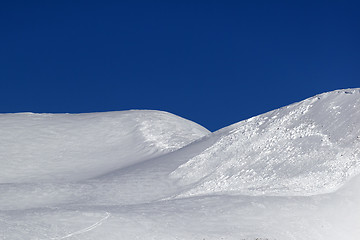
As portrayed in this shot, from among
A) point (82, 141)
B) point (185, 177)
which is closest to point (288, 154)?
point (185, 177)

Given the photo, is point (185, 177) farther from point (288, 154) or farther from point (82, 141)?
point (82, 141)

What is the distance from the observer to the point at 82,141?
166 ft

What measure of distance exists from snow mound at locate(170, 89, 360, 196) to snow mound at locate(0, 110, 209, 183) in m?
9.56

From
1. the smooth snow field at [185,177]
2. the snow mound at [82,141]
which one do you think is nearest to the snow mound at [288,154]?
the smooth snow field at [185,177]

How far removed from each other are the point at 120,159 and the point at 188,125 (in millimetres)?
11225

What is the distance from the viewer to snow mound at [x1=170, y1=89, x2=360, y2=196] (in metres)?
28.3

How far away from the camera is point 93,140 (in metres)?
50.8

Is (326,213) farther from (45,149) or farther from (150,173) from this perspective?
(45,149)

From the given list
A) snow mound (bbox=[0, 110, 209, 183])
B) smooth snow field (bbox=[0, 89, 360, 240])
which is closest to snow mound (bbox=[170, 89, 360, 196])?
smooth snow field (bbox=[0, 89, 360, 240])

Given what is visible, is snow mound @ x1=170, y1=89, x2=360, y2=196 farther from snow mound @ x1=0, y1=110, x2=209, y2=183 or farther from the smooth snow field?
snow mound @ x1=0, y1=110, x2=209, y2=183

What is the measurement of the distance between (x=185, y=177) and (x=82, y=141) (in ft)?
60.3

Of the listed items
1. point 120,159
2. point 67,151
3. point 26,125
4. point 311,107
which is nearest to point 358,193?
point 311,107

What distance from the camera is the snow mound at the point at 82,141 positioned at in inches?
1734

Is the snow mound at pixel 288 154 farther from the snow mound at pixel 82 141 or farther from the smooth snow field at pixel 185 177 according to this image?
the snow mound at pixel 82 141
